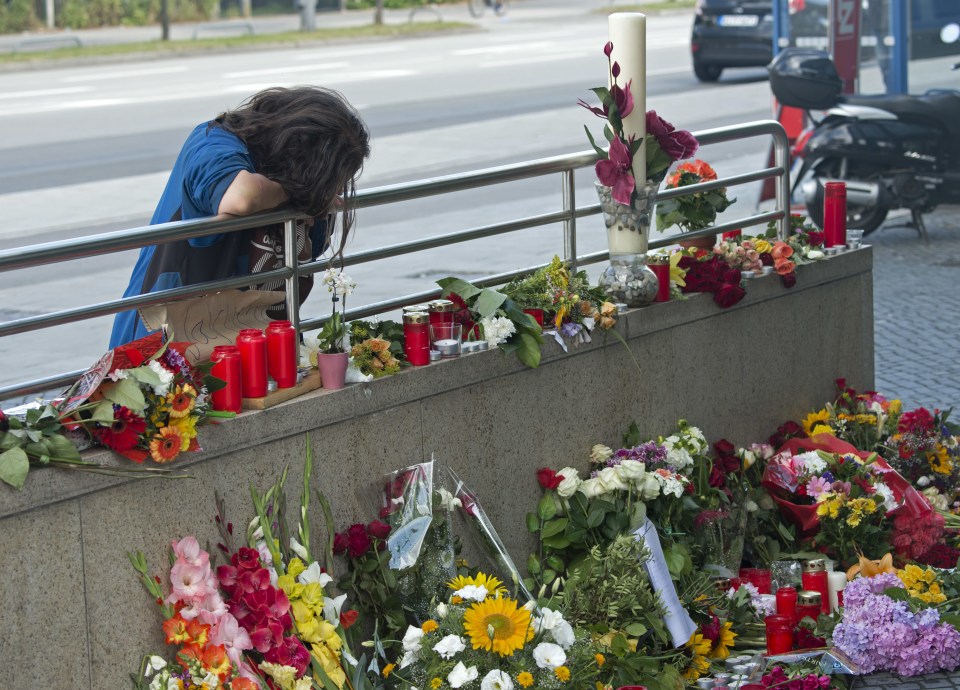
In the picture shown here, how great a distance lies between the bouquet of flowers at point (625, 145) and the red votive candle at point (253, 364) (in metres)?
1.54

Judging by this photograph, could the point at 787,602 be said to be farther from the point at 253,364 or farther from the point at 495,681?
the point at 253,364

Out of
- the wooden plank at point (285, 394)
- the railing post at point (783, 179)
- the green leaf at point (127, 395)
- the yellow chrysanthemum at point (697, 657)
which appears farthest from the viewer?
the railing post at point (783, 179)

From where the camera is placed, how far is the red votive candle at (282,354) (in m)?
3.69

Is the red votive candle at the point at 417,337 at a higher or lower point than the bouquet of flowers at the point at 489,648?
higher

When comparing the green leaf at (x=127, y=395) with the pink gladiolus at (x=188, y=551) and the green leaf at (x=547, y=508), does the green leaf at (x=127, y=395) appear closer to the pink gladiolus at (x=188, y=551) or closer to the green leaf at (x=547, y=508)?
the pink gladiolus at (x=188, y=551)

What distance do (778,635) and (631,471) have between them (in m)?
0.68

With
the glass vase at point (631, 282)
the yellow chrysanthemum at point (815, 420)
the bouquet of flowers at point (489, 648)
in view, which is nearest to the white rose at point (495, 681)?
the bouquet of flowers at point (489, 648)

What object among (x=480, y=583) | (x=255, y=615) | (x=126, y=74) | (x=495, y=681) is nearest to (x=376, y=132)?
(x=126, y=74)

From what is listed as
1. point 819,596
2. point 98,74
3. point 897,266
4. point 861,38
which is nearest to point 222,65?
point 98,74

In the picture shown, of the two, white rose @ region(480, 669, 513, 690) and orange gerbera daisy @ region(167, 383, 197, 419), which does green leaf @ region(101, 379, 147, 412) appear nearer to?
orange gerbera daisy @ region(167, 383, 197, 419)

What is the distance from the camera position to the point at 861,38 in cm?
1159

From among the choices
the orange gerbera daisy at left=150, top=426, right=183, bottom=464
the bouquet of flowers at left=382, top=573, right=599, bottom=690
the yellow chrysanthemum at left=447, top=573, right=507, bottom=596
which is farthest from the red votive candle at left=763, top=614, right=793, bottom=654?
the orange gerbera daisy at left=150, top=426, right=183, bottom=464

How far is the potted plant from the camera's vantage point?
12.5 feet

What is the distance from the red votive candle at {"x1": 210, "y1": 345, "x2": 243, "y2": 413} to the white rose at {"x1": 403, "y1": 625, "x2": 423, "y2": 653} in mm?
736
